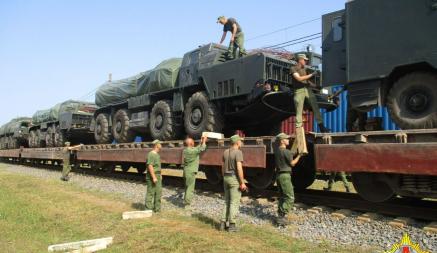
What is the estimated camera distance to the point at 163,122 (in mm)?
11609

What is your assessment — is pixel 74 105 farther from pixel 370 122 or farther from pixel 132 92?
pixel 370 122

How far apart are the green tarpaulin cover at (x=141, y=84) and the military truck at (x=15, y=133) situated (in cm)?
1231

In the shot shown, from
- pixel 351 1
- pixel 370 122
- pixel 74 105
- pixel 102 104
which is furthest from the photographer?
pixel 74 105

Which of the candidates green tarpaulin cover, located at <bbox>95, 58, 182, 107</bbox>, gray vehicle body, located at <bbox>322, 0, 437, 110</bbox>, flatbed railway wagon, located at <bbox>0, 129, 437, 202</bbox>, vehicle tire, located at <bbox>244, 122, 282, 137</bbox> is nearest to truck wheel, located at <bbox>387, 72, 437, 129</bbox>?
gray vehicle body, located at <bbox>322, 0, 437, 110</bbox>

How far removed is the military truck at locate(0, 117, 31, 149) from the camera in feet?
83.5

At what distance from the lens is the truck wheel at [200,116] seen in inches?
388

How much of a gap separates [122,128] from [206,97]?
4.76 m

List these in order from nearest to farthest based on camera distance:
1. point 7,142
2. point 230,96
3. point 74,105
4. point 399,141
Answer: point 399,141 → point 230,96 → point 74,105 → point 7,142

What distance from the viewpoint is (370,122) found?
7324 millimetres

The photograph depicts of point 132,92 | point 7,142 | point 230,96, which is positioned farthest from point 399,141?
point 7,142

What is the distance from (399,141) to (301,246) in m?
1.95

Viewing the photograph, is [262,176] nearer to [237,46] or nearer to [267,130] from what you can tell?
[267,130]

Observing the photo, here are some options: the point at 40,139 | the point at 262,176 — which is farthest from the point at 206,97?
the point at 40,139

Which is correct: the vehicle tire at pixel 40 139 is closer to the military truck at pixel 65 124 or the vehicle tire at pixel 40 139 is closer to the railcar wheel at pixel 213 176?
the military truck at pixel 65 124
